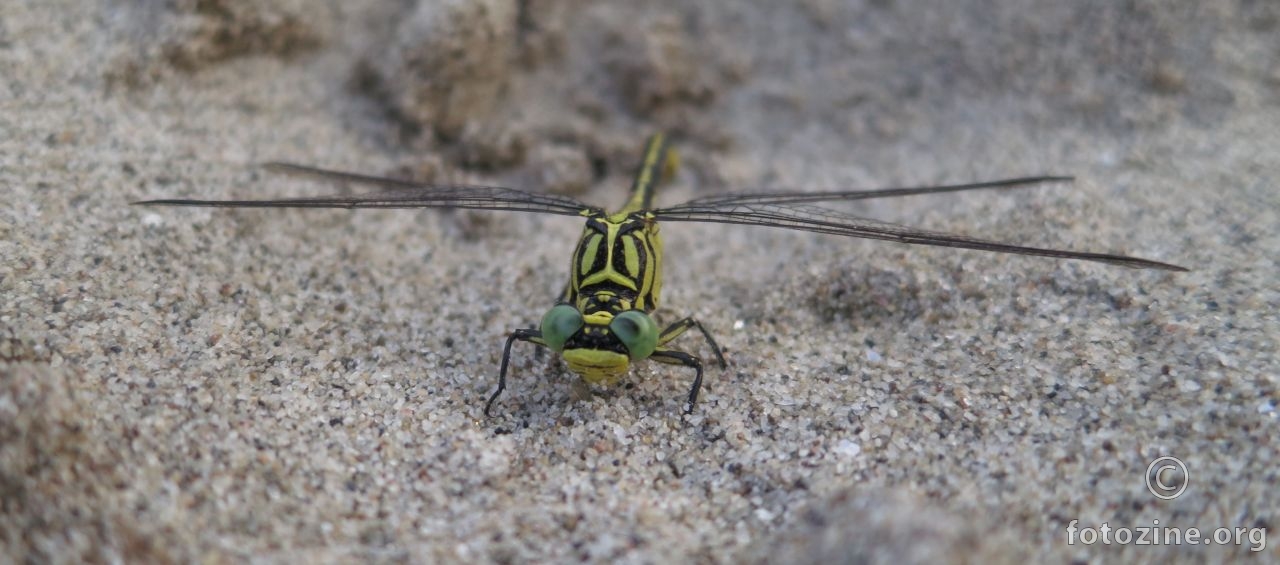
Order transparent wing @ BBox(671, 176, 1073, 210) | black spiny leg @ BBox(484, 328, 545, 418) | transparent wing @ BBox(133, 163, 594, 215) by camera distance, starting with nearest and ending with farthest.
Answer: black spiny leg @ BBox(484, 328, 545, 418) < transparent wing @ BBox(133, 163, 594, 215) < transparent wing @ BBox(671, 176, 1073, 210)

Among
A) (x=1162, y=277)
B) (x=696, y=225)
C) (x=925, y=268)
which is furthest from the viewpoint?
(x=696, y=225)

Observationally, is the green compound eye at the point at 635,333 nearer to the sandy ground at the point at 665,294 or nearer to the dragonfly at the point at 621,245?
the dragonfly at the point at 621,245

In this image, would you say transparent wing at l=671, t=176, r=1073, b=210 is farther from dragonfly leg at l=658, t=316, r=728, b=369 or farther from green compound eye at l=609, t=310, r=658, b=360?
green compound eye at l=609, t=310, r=658, b=360

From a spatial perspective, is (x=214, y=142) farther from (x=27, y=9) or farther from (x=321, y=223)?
(x=27, y=9)

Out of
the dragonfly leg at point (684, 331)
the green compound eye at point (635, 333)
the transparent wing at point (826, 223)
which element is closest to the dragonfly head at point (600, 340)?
the green compound eye at point (635, 333)

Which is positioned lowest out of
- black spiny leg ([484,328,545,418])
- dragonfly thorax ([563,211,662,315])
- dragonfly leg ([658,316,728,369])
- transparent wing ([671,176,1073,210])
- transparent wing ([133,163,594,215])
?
black spiny leg ([484,328,545,418])

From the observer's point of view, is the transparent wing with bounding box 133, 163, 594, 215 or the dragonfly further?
the transparent wing with bounding box 133, 163, 594, 215

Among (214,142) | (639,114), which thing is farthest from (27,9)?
(639,114)

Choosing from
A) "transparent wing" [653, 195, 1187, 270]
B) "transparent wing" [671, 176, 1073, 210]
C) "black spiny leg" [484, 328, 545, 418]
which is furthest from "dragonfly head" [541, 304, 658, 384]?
"transparent wing" [671, 176, 1073, 210]
